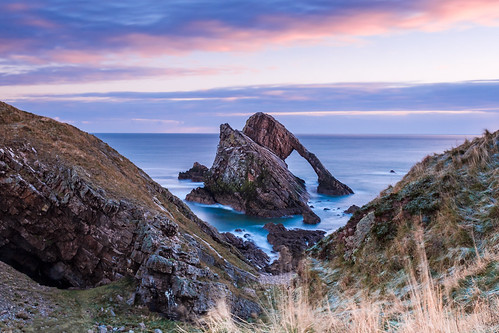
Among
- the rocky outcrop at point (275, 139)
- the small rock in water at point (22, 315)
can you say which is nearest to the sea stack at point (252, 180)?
the rocky outcrop at point (275, 139)

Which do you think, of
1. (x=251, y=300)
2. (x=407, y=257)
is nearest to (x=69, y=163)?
(x=251, y=300)

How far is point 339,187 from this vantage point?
79.4 m

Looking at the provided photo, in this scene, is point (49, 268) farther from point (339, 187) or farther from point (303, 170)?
point (303, 170)

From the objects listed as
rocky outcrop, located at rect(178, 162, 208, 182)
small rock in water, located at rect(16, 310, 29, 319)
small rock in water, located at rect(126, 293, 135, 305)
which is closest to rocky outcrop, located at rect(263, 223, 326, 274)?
small rock in water, located at rect(126, 293, 135, 305)

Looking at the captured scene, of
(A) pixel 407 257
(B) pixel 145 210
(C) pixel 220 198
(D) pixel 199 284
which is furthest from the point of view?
(C) pixel 220 198

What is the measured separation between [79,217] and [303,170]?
100240 millimetres

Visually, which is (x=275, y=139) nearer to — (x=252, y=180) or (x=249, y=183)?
(x=252, y=180)

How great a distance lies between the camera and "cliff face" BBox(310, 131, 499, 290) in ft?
35.4

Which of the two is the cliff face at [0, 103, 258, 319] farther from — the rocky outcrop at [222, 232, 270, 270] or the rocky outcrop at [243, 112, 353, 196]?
the rocky outcrop at [243, 112, 353, 196]

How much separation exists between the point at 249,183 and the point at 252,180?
69 centimetres

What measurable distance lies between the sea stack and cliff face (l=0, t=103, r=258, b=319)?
38344 mm

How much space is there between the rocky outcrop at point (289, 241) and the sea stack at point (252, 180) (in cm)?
864

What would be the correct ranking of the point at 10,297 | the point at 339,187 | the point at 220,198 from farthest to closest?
the point at 339,187 < the point at 220,198 < the point at 10,297

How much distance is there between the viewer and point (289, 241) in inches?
1747
